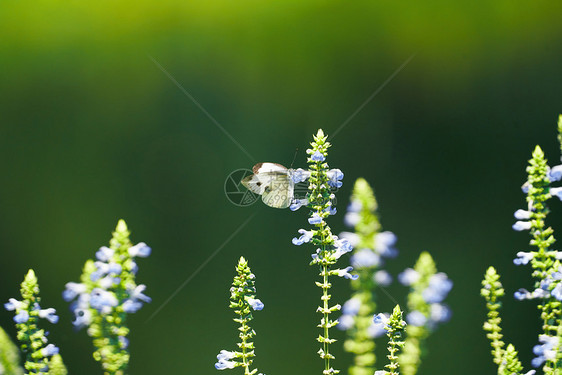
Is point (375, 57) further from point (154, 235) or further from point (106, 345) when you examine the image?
point (106, 345)

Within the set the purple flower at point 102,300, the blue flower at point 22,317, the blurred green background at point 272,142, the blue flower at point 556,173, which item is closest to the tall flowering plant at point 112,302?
the purple flower at point 102,300

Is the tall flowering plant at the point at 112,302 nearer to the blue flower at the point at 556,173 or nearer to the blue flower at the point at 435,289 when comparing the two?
the blue flower at the point at 435,289

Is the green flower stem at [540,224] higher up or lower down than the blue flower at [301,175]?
lower down

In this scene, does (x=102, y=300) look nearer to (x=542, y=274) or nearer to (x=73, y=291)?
(x=73, y=291)

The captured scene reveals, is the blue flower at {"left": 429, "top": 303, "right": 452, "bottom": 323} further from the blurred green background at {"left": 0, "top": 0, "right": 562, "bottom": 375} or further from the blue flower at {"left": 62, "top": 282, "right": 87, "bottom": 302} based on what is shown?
the blurred green background at {"left": 0, "top": 0, "right": 562, "bottom": 375}

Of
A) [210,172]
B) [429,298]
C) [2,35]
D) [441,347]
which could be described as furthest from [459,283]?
[2,35]

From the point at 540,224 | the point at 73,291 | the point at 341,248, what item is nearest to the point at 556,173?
the point at 540,224
